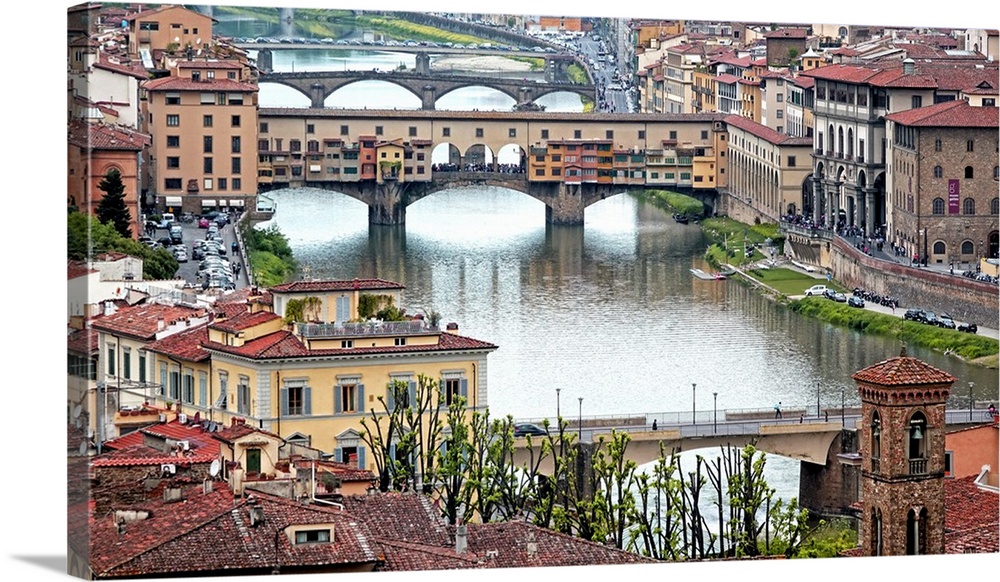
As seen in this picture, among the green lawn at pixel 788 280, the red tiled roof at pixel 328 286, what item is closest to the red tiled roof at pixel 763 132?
the green lawn at pixel 788 280

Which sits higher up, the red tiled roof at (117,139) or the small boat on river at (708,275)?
the red tiled roof at (117,139)

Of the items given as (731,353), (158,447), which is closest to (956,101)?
(731,353)

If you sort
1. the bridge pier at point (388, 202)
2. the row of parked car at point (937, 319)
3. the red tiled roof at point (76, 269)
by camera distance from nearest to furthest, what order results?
the red tiled roof at point (76, 269) → the row of parked car at point (937, 319) → the bridge pier at point (388, 202)

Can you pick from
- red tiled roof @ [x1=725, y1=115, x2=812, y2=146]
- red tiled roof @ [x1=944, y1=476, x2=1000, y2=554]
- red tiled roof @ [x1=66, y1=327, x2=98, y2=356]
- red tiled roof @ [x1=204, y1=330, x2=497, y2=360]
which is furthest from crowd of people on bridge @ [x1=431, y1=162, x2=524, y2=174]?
red tiled roof @ [x1=66, y1=327, x2=98, y2=356]

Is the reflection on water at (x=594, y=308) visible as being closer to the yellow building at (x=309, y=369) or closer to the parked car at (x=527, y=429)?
the parked car at (x=527, y=429)

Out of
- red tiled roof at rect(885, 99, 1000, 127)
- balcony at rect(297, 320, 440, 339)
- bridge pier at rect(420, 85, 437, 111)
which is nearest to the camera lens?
balcony at rect(297, 320, 440, 339)

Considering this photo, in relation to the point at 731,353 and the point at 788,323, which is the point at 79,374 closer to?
the point at 731,353

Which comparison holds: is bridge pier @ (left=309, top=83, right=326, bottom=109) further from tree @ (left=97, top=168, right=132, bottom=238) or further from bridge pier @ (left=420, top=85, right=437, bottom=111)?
tree @ (left=97, top=168, right=132, bottom=238)
